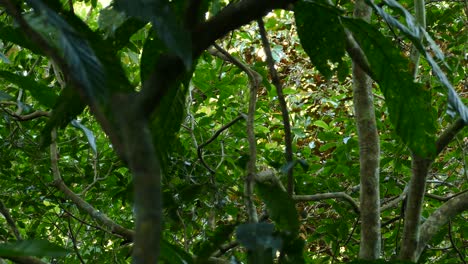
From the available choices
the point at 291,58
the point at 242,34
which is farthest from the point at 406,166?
the point at 291,58

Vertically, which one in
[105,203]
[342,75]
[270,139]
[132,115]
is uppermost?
[270,139]

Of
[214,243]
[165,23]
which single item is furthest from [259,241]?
[165,23]

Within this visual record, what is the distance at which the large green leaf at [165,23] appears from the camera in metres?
0.58

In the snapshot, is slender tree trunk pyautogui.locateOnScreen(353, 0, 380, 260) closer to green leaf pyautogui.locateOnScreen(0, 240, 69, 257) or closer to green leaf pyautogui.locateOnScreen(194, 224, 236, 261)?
green leaf pyautogui.locateOnScreen(194, 224, 236, 261)

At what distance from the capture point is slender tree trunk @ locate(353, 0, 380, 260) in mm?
1416

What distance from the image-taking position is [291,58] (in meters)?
4.26

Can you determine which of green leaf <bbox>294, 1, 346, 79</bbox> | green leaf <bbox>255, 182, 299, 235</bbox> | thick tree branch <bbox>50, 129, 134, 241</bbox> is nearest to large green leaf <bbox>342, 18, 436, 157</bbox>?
green leaf <bbox>294, 1, 346, 79</bbox>

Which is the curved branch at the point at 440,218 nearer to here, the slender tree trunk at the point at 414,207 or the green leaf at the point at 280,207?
the slender tree trunk at the point at 414,207

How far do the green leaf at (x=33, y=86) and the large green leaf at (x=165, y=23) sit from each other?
63 cm

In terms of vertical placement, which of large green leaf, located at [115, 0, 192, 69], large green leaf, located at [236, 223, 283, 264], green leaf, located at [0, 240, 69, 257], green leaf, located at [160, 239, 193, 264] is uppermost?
large green leaf, located at [115, 0, 192, 69]

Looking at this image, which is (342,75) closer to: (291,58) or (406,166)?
(406,166)

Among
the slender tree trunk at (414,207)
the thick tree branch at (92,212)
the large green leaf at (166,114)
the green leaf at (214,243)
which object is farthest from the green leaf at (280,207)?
the thick tree branch at (92,212)

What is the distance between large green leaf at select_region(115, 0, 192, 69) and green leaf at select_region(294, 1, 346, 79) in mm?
371

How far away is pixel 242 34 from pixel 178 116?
6.83 ft
